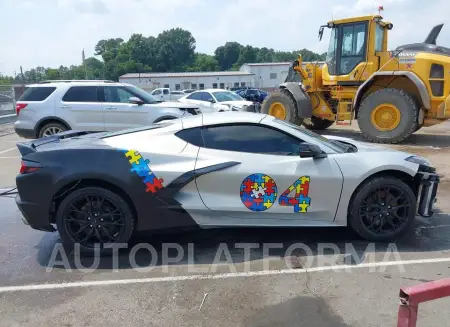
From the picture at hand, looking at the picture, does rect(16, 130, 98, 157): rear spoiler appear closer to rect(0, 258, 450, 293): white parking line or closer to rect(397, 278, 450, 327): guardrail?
rect(0, 258, 450, 293): white parking line

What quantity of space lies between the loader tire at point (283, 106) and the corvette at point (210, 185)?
8.79 m

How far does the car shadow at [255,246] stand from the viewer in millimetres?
4016

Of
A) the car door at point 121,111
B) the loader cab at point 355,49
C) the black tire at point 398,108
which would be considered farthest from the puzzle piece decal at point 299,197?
the loader cab at point 355,49

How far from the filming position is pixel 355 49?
11617mm

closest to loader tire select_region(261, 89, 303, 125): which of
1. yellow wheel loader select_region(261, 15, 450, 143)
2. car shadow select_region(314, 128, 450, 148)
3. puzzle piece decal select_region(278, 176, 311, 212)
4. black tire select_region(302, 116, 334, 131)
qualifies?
yellow wheel loader select_region(261, 15, 450, 143)

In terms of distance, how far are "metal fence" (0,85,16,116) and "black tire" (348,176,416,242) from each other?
19.5 metres

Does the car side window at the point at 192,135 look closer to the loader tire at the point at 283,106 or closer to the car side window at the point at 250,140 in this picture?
the car side window at the point at 250,140

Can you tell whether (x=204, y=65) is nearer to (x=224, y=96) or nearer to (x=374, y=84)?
(x=224, y=96)

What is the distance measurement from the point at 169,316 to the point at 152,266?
91cm

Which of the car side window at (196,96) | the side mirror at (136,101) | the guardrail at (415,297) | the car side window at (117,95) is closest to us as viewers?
the guardrail at (415,297)

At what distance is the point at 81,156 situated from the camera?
409 cm

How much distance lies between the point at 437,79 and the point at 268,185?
27.0 ft

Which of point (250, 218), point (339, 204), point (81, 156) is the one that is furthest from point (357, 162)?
point (81, 156)

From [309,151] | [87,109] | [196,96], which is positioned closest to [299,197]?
[309,151]
